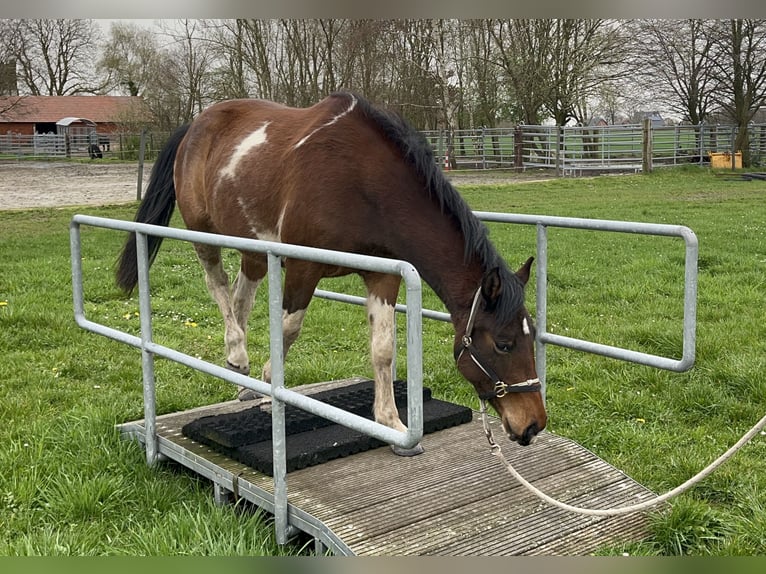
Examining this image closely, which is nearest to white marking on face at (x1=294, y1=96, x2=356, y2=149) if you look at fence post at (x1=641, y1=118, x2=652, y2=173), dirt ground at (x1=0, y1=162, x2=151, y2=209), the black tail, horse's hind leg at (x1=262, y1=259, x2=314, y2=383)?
horse's hind leg at (x1=262, y1=259, x2=314, y2=383)

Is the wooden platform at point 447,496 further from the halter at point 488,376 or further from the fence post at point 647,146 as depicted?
the fence post at point 647,146

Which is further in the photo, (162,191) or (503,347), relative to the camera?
(162,191)

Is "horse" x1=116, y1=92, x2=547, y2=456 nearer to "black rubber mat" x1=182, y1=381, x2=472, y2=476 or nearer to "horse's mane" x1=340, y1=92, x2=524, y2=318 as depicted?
"horse's mane" x1=340, y1=92, x2=524, y2=318

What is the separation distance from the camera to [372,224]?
3.36 meters

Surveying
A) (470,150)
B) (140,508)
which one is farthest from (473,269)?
(470,150)

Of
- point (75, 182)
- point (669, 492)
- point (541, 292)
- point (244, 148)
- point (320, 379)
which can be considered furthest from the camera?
point (75, 182)

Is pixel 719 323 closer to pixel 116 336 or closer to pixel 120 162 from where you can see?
pixel 116 336

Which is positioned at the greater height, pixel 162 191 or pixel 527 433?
pixel 162 191

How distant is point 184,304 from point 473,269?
4572mm

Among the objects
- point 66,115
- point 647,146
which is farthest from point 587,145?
point 66,115

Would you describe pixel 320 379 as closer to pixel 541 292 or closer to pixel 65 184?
pixel 541 292

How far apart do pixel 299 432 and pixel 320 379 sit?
1.54 meters

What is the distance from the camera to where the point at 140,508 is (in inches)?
128

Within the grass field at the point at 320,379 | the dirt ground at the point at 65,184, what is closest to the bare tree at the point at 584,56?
the dirt ground at the point at 65,184
